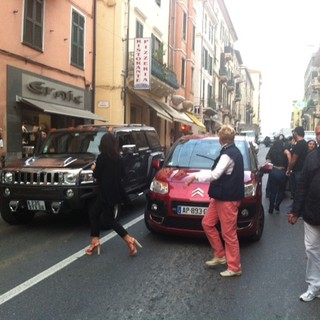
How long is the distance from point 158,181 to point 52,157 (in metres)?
2.37

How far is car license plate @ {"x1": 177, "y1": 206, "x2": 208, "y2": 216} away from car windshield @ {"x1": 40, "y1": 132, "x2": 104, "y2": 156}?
103 inches

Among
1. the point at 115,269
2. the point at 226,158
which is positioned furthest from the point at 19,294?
the point at 226,158

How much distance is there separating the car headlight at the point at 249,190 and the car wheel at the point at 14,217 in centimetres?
397

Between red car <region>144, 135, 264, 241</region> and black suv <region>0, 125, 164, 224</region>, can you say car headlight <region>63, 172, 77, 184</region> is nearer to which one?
black suv <region>0, 125, 164, 224</region>

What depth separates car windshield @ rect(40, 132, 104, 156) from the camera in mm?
8211

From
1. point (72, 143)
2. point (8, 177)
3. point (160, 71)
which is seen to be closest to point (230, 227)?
point (8, 177)

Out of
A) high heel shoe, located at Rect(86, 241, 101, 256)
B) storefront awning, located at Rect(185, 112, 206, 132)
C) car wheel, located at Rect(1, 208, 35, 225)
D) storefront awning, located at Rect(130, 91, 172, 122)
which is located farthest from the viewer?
storefront awning, located at Rect(185, 112, 206, 132)

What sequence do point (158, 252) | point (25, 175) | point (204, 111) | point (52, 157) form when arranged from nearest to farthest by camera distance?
point (158, 252)
point (25, 175)
point (52, 157)
point (204, 111)

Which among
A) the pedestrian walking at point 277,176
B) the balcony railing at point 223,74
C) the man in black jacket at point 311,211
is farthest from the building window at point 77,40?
the balcony railing at point 223,74

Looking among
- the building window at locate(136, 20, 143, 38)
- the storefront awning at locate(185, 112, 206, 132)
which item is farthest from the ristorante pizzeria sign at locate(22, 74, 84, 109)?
the storefront awning at locate(185, 112, 206, 132)

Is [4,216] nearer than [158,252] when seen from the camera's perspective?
No

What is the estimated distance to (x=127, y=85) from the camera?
65.4ft

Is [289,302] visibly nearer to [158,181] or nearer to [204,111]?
[158,181]

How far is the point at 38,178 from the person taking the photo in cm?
702
